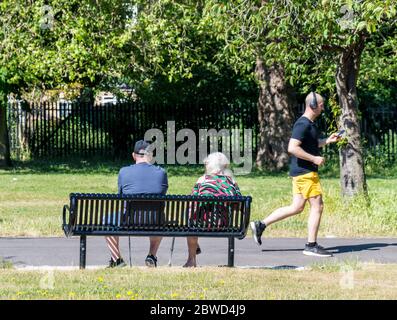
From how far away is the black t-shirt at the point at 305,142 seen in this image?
12.3 m

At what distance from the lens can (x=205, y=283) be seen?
970 cm

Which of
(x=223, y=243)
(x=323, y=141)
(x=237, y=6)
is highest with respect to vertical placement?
(x=237, y=6)

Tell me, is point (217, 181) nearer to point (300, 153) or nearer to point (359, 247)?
point (300, 153)

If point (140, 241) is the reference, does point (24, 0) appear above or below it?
above

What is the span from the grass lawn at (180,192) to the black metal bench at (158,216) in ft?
11.0

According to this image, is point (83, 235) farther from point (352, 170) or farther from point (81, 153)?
point (81, 153)

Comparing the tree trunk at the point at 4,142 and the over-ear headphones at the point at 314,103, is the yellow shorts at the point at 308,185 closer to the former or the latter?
the over-ear headphones at the point at 314,103

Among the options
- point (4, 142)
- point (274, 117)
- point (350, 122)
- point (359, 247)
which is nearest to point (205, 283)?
point (359, 247)

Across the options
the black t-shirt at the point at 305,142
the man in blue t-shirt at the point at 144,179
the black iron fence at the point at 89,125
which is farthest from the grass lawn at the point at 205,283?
the black iron fence at the point at 89,125

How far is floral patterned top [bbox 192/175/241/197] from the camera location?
11.7 meters

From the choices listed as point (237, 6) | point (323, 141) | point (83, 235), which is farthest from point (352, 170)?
point (83, 235)

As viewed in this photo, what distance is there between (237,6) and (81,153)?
17.9 metres

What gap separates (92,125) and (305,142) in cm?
2187

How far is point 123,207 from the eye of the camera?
1120 centimetres
